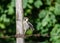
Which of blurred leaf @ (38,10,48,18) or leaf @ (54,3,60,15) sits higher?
leaf @ (54,3,60,15)

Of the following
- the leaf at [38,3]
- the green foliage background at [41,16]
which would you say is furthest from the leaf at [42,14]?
the leaf at [38,3]

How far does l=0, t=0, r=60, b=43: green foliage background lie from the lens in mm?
3387

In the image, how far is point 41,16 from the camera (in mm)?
3533

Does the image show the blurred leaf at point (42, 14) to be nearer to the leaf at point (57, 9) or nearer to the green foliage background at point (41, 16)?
the green foliage background at point (41, 16)

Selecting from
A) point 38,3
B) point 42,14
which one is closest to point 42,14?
point 42,14

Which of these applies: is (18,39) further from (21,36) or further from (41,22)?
(41,22)

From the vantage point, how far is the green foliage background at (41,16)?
133 inches

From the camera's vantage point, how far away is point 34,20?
3.68 metres

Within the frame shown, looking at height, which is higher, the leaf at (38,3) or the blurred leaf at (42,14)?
the leaf at (38,3)

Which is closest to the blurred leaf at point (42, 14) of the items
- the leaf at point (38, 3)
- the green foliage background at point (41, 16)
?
the green foliage background at point (41, 16)

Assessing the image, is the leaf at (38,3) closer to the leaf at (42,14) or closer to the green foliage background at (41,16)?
the green foliage background at (41,16)

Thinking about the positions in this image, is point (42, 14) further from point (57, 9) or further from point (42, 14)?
point (57, 9)

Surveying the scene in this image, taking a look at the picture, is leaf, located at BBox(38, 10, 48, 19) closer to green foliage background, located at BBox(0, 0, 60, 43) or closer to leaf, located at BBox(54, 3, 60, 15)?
green foliage background, located at BBox(0, 0, 60, 43)

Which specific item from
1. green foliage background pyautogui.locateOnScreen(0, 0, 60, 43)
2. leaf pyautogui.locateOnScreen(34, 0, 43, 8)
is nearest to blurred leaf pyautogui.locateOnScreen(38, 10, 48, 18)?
green foliage background pyautogui.locateOnScreen(0, 0, 60, 43)
